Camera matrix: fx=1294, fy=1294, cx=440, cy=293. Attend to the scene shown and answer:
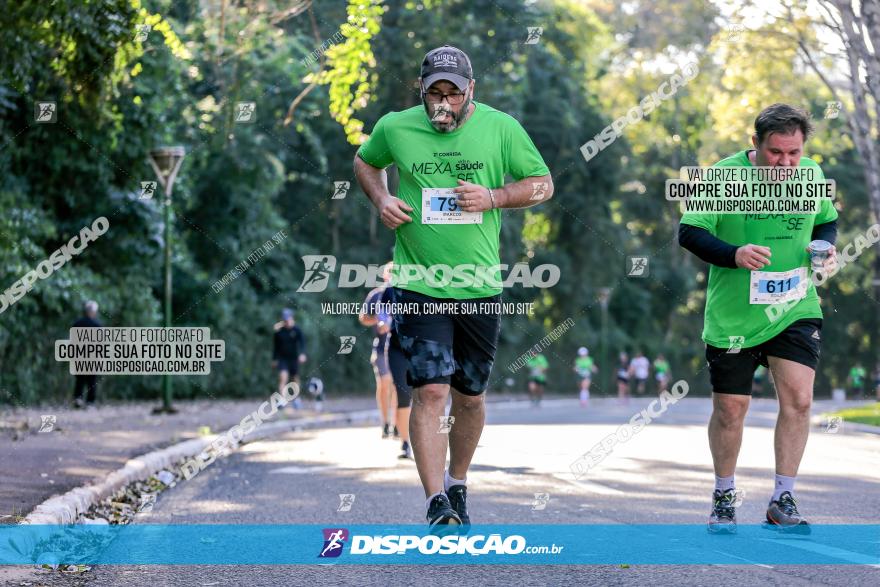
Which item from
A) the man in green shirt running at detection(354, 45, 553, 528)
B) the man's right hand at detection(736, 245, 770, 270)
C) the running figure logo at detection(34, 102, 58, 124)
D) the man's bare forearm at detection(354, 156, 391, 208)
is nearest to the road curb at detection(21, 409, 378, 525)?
the man in green shirt running at detection(354, 45, 553, 528)

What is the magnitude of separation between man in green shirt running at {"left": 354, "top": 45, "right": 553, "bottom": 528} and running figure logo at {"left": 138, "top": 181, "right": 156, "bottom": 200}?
16.7 meters

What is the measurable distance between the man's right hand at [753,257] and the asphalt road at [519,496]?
4.79ft

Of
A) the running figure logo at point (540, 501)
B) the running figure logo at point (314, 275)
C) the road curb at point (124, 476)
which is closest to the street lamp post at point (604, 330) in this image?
the running figure logo at point (314, 275)

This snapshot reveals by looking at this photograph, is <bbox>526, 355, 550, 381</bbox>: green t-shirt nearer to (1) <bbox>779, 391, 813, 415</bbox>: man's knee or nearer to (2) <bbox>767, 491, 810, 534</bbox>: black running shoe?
(1) <bbox>779, 391, 813, 415</bbox>: man's knee

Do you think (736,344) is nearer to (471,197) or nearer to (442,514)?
(471,197)

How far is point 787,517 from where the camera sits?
6379 millimetres

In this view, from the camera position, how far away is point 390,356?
12.1 metres

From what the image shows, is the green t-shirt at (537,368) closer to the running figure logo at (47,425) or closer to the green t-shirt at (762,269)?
the running figure logo at (47,425)

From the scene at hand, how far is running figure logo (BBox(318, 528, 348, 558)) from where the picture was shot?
A: 6348 millimetres

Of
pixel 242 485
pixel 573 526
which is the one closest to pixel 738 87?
pixel 242 485

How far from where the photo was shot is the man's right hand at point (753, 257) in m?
6.31

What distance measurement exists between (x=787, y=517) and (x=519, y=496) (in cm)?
265

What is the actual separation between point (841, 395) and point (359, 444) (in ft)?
115

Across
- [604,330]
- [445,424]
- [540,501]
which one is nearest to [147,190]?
[540,501]
